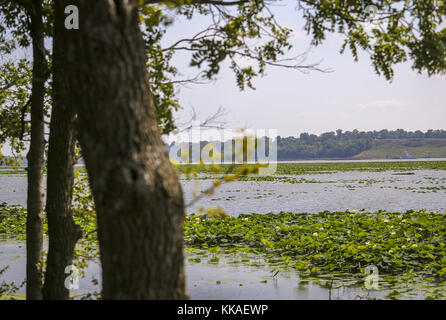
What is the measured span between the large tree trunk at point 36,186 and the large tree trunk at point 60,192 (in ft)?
1.50

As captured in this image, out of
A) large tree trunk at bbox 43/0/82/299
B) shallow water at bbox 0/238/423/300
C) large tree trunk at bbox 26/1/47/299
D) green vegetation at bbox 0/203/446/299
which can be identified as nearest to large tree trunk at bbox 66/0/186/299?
large tree trunk at bbox 43/0/82/299

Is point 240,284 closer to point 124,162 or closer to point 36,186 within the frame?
point 36,186

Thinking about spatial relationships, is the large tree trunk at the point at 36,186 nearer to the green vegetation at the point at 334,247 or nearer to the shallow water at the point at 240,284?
the green vegetation at the point at 334,247

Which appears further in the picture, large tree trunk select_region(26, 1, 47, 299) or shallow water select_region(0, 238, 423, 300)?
shallow water select_region(0, 238, 423, 300)

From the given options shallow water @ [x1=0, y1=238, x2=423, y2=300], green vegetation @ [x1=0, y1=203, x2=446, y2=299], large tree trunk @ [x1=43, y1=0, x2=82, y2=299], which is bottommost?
shallow water @ [x1=0, y1=238, x2=423, y2=300]

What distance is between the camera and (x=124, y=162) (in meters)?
2.83

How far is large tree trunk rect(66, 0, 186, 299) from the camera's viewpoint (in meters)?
2.85

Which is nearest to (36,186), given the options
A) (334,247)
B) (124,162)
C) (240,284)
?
Result: (124,162)

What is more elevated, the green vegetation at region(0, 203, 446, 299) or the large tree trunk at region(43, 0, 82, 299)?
the large tree trunk at region(43, 0, 82, 299)

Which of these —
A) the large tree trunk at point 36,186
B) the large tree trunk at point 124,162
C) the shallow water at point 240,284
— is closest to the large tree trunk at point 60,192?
the large tree trunk at point 36,186

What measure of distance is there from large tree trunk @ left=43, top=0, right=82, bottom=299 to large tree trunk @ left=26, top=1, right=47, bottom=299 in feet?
1.50

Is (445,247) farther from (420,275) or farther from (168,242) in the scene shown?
(168,242)

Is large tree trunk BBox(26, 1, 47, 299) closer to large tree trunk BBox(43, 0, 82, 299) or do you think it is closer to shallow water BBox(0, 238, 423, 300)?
large tree trunk BBox(43, 0, 82, 299)
